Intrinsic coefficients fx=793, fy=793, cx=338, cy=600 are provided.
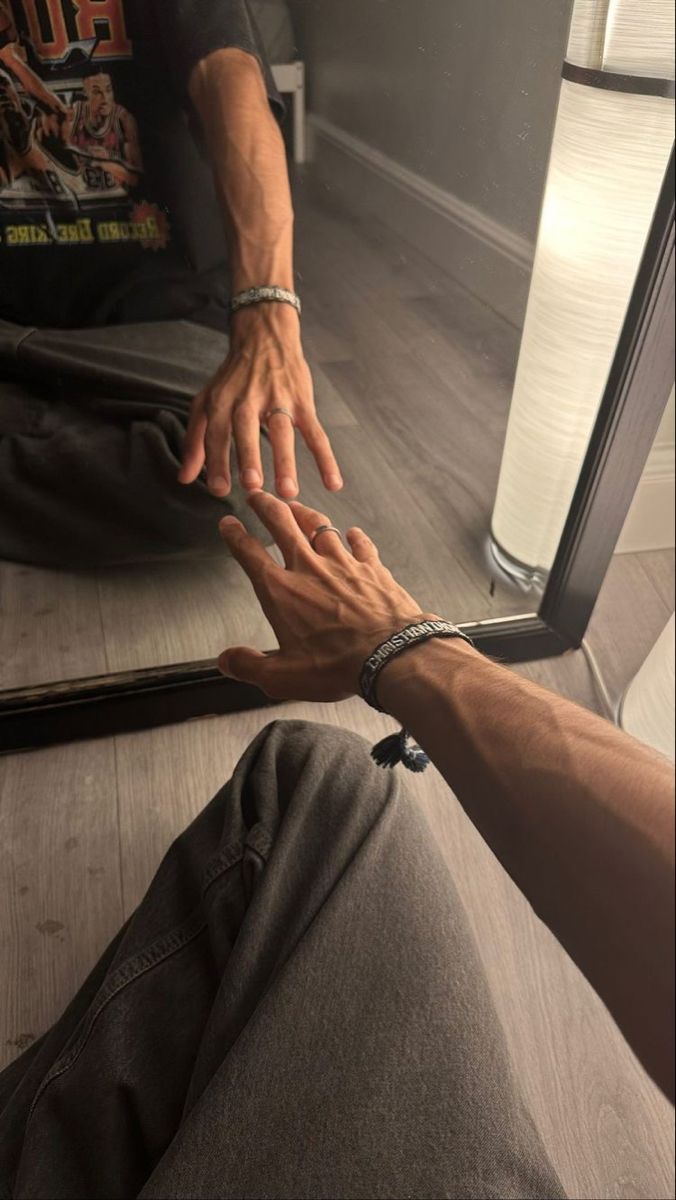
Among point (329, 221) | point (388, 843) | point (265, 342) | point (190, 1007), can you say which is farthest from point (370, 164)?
point (190, 1007)

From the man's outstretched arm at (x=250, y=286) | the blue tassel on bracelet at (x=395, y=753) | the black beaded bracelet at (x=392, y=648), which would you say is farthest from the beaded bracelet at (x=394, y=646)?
the man's outstretched arm at (x=250, y=286)

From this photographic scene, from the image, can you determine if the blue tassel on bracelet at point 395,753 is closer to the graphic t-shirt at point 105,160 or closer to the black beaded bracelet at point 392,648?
the black beaded bracelet at point 392,648

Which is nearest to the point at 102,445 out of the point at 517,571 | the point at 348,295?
the point at 348,295

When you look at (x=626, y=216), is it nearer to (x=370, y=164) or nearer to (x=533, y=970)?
(x=370, y=164)

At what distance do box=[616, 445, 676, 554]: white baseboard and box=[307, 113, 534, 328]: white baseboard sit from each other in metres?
0.49

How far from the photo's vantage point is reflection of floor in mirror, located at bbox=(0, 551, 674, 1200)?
0.73 metres

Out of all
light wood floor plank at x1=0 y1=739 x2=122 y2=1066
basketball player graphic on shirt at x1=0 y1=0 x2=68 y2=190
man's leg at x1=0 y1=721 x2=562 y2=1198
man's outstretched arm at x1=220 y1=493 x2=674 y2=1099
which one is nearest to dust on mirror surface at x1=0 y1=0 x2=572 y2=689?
basketball player graphic on shirt at x1=0 y1=0 x2=68 y2=190

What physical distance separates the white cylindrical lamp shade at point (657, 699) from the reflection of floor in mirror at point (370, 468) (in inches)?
7.0

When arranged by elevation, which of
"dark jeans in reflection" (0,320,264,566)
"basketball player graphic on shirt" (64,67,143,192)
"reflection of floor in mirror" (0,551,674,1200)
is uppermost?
"basketball player graphic on shirt" (64,67,143,192)

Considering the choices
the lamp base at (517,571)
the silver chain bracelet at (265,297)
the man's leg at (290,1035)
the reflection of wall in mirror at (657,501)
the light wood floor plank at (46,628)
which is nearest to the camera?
the man's leg at (290,1035)

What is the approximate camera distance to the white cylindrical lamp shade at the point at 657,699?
915 mm

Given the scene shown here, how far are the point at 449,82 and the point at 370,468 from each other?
364 mm

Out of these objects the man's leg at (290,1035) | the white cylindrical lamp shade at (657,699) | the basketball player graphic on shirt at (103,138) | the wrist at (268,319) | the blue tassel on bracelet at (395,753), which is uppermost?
the basketball player graphic on shirt at (103,138)

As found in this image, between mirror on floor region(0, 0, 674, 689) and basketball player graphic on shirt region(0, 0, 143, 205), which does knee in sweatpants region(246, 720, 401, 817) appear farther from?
basketball player graphic on shirt region(0, 0, 143, 205)
